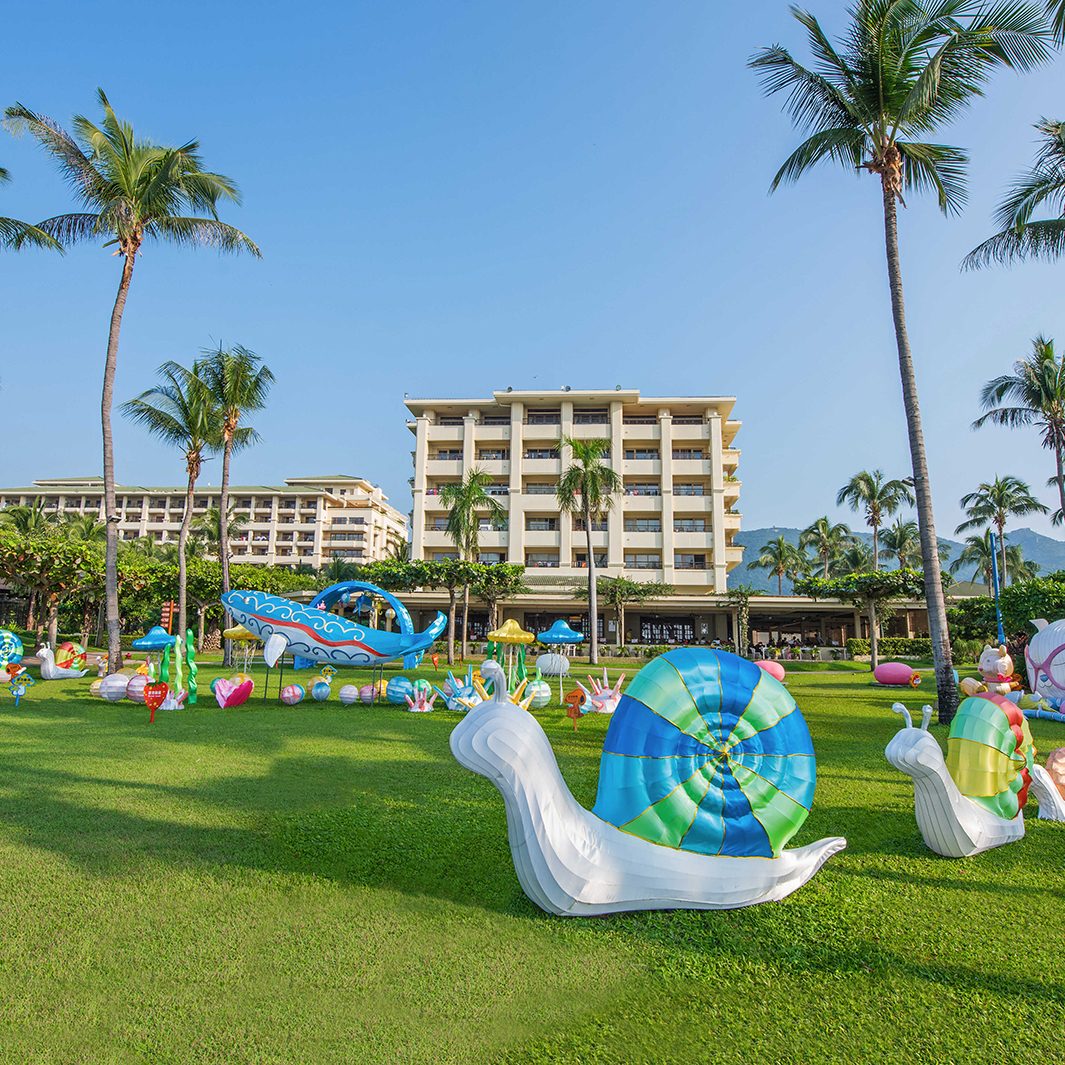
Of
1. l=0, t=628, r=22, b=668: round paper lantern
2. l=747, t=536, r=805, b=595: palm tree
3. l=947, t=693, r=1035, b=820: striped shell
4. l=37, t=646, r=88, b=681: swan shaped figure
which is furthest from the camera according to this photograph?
l=747, t=536, r=805, b=595: palm tree

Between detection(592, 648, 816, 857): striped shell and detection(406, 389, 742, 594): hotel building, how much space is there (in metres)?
41.4

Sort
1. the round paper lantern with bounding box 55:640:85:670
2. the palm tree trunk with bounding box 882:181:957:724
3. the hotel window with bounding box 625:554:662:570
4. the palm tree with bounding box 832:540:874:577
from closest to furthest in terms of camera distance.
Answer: the palm tree trunk with bounding box 882:181:957:724
the round paper lantern with bounding box 55:640:85:670
the hotel window with bounding box 625:554:662:570
the palm tree with bounding box 832:540:874:577

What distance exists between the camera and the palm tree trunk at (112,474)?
1725 centimetres

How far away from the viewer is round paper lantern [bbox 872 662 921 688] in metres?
20.8

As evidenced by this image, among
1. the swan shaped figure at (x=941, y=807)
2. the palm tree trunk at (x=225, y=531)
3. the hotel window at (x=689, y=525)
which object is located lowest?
the swan shaped figure at (x=941, y=807)

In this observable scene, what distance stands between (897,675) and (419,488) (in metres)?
36.5

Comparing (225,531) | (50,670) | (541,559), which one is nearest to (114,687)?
(50,670)

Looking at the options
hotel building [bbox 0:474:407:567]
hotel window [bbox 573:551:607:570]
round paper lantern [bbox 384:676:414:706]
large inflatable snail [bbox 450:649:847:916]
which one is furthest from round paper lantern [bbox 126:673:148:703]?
hotel building [bbox 0:474:407:567]

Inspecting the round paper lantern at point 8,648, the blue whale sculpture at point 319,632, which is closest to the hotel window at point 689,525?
the blue whale sculpture at point 319,632

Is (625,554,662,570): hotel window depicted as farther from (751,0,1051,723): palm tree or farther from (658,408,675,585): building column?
(751,0,1051,723): palm tree

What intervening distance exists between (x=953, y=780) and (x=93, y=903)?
6788 millimetres

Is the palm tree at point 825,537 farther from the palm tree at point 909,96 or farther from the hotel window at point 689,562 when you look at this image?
the palm tree at point 909,96

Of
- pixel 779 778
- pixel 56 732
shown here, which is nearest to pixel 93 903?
pixel 779 778

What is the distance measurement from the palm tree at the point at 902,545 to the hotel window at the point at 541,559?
102 ft
